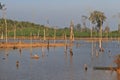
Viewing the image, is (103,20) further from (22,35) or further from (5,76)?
(5,76)

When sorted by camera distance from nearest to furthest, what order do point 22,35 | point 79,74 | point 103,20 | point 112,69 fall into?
1. point 112,69
2. point 79,74
3. point 103,20
4. point 22,35

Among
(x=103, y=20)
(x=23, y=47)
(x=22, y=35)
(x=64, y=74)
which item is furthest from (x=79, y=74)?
(x=22, y=35)

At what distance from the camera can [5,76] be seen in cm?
4725

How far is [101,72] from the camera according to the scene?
155ft

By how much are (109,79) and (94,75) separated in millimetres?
4143

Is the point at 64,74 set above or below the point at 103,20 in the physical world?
below

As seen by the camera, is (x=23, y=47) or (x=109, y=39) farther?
(x=109, y=39)

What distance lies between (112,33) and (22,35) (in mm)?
43439

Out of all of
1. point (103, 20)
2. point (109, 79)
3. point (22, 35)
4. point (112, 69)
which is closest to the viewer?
point (109, 79)

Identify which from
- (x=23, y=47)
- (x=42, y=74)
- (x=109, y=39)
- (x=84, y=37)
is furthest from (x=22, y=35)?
(x=42, y=74)

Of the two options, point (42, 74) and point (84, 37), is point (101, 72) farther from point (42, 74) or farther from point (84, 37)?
point (84, 37)

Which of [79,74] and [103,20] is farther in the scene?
[103,20]

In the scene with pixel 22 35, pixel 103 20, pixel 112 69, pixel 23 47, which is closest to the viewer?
pixel 112 69

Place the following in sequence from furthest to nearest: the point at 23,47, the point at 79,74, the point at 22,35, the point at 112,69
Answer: the point at 22,35 → the point at 23,47 → the point at 79,74 → the point at 112,69
